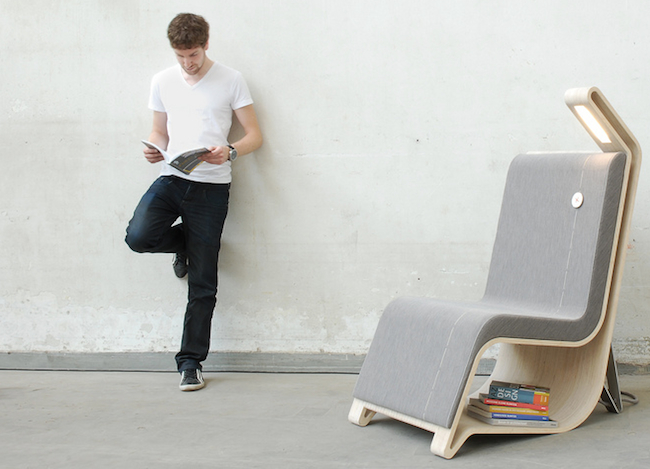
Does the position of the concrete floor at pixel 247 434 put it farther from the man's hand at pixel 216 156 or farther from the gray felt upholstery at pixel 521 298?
the man's hand at pixel 216 156

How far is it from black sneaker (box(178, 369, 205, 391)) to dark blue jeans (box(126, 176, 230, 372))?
31 mm

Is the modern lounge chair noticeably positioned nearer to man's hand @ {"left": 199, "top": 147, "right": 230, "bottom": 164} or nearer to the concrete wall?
the concrete wall

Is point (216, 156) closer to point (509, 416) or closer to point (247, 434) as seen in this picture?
point (247, 434)

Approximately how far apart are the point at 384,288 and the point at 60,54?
200 cm

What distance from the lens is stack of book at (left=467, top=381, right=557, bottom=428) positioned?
7.71 ft

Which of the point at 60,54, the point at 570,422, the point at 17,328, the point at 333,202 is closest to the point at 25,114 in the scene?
the point at 60,54

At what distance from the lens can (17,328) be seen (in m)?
3.64

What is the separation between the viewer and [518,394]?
2.43 meters

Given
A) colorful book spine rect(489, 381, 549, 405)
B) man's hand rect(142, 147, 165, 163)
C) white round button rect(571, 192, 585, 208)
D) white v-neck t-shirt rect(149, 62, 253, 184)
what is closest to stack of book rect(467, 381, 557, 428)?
colorful book spine rect(489, 381, 549, 405)

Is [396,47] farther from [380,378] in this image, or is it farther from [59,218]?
[59,218]

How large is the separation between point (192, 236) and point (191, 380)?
658 mm

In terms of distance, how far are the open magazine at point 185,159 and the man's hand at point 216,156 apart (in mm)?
29

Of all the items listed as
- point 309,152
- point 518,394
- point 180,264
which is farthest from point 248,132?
point 518,394

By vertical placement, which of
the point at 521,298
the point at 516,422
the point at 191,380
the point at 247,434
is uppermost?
the point at 521,298
